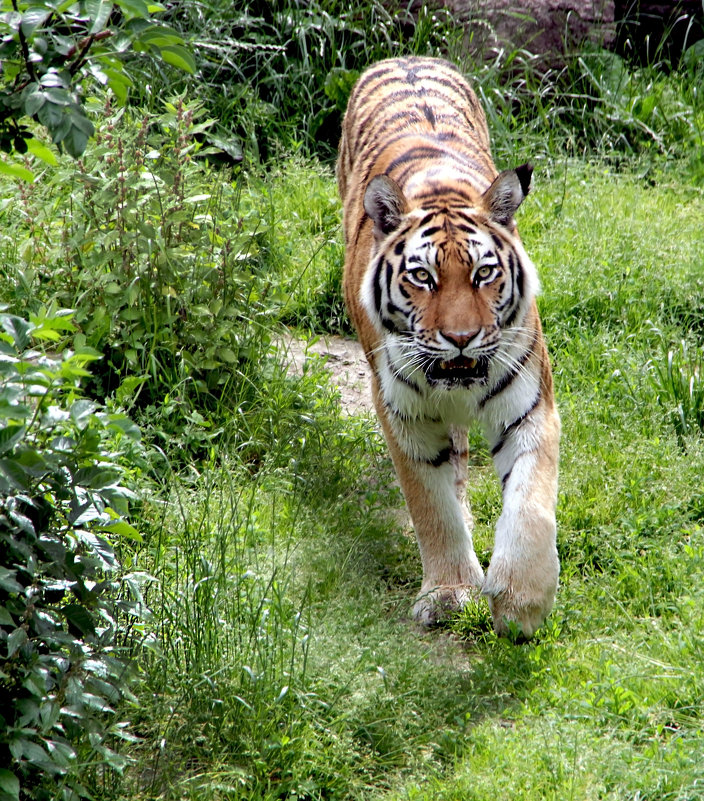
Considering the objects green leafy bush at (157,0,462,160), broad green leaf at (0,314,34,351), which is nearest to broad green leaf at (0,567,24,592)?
broad green leaf at (0,314,34,351)

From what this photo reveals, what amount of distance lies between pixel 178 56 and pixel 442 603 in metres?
2.15

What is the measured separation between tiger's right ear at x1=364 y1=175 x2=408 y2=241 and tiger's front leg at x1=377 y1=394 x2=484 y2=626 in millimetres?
684

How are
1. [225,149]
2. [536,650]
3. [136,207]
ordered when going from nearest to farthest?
[536,650]
[136,207]
[225,149]

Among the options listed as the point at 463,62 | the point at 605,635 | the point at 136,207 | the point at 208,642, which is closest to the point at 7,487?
the point at 208,642

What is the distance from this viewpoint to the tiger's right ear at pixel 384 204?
3.75 m

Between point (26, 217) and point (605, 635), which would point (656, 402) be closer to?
point (605, 635)

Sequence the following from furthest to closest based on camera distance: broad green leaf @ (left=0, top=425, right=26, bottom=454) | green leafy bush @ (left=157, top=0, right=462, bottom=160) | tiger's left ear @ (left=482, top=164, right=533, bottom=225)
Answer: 1. green leafy bush @ (left=157, top=0, right=462, bottom=160)
2. tiger's left ear @ (left=482, top=164, right=533, bottom=225)
3. broad green leaf @ (left=0, top=425, right=26, bottom=454)

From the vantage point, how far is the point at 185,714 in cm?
282

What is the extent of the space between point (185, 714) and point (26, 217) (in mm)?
2982

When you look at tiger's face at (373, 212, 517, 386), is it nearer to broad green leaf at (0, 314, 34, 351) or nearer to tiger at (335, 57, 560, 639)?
tiger at (335, 57, 560, 639)

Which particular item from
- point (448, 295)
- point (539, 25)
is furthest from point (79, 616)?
point (539, 25)

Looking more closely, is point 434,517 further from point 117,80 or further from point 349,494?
point 117,80

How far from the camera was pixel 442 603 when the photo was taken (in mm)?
3609

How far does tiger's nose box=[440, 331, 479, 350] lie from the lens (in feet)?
11.3
